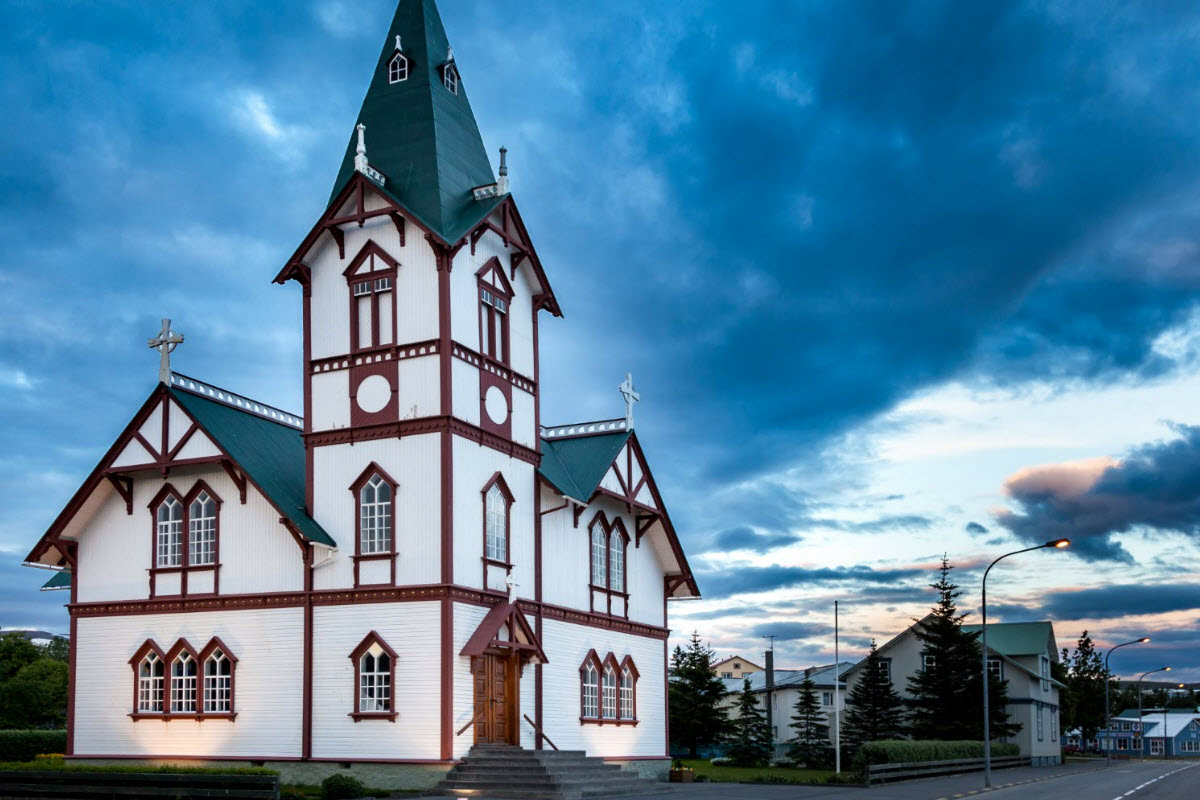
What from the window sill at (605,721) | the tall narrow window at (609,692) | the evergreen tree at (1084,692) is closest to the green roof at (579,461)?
the tall narrow window at (609,692)

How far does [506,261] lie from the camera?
35.2 m

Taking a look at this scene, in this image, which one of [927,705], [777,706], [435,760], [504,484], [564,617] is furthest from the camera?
[777,706]

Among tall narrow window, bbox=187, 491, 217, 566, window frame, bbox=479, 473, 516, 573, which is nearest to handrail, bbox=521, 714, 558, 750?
window frame, bbox=479, 473, 516, 573

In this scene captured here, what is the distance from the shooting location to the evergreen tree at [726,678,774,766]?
6347 cm

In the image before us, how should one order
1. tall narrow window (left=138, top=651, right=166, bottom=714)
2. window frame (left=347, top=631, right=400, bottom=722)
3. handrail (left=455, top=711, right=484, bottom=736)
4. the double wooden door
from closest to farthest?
handrail (left=455, top=711, right=484, bottom=736) < window frame (left=347, top=631, right=400, bottom=722) < the double wooden door < tall narrow window (left=138, top=651, right=166, bottom=714)

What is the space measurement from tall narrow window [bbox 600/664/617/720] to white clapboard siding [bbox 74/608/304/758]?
1070 centimetres

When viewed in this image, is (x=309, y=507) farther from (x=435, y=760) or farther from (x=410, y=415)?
(x=435, y=760)

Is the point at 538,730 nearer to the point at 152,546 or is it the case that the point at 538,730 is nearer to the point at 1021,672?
the point at 152,546

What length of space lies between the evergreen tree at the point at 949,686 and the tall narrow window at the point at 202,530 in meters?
43.0

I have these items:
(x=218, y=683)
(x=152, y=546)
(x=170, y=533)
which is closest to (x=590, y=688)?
(x=218, y=683)

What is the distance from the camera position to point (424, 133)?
113 feet

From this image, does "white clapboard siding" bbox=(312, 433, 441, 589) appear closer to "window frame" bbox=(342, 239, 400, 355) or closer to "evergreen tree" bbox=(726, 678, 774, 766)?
"window frame" bbox=(342, 239, 400, 355)

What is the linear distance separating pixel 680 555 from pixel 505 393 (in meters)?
12.1

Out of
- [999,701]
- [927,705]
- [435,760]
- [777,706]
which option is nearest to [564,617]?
[435,760]
